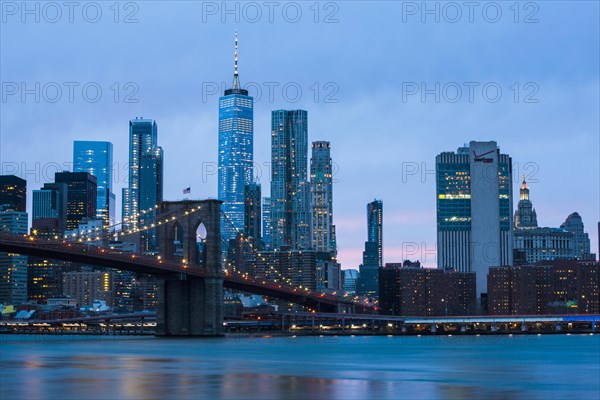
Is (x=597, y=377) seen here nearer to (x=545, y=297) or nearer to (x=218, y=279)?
(x=218, y=279)

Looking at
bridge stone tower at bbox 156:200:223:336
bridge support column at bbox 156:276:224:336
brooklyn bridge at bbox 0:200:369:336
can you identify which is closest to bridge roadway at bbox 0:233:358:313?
brooklyn bridge at bbox 0:200:369:336

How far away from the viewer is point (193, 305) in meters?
94.6

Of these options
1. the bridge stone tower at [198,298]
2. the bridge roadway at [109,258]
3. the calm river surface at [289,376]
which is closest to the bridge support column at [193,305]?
the bridge stone tower at [198,298]

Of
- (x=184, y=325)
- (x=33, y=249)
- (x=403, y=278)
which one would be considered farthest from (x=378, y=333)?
(x=33, y=249)

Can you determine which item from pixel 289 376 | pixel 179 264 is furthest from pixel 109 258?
pixel 289 376

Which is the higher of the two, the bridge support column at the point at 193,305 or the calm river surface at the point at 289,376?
the bridge support column at the point at 193,305

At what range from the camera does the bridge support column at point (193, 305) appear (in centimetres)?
9362

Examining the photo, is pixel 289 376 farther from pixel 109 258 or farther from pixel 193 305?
pixel 193 305

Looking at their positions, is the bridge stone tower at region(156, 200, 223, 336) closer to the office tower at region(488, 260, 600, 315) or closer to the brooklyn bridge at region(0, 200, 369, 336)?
the brooklyn bridge at region(0, 200, 369, 336)

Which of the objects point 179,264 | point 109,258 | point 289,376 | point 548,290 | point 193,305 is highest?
point 109,258

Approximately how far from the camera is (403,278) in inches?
7682

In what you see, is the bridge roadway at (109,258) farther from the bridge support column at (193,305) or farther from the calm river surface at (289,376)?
the calm river surface at (289,376)

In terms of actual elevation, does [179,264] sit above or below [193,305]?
above

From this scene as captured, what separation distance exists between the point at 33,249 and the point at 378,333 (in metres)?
78.5
